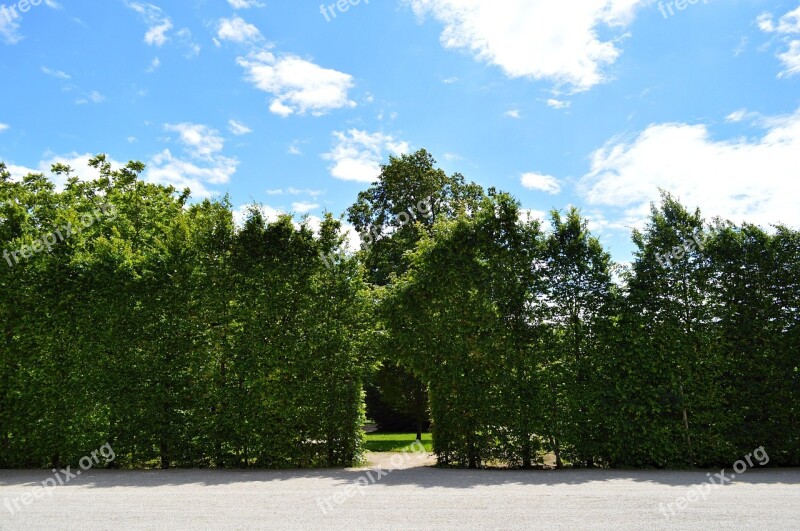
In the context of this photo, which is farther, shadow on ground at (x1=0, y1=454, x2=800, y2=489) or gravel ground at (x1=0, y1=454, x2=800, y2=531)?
shadow on ground at (x1=0, y1=454, x2=800, y2=489)

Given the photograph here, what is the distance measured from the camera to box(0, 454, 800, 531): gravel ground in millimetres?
6469

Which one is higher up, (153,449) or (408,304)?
(408,304)

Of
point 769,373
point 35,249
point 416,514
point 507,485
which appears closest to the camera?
point 416,514

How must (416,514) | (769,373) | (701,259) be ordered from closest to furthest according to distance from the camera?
1. (416,514)
2. (769,373)
3. (701,259)

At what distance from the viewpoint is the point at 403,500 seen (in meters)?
7.75

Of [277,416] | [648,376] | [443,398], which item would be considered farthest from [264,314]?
[648,376]

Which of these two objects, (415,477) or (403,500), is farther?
(415,477)

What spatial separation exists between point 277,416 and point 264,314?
2.40 meters

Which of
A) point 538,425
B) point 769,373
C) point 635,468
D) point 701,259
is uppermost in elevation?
point 701,259

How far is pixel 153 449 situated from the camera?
11.5 meters

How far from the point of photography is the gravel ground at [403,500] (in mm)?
6469

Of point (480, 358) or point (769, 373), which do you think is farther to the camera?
point (480, 358)

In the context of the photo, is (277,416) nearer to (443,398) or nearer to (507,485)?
(443,398)

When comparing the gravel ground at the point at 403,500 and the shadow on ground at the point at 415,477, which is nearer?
the gravel ground at the point at 403,500
